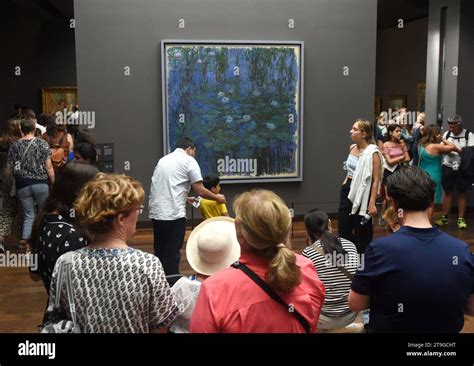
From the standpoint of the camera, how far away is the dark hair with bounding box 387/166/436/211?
7.29 feet

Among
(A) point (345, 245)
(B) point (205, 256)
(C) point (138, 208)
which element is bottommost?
(A) point (345, 245)

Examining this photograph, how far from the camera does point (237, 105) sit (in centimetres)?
840

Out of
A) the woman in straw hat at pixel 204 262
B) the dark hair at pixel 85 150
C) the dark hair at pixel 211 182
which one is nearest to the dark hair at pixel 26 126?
the dark hair at pixel 85 150

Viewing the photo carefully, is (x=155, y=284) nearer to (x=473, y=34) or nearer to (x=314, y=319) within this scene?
(x=314, y=319)

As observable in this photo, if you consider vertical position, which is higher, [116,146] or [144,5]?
[144,5]

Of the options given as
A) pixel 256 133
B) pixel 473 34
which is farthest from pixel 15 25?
pixel 473 34

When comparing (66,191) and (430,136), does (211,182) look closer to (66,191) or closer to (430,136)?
(66,191)

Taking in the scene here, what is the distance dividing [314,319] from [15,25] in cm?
1382

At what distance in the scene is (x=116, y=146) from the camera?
27.0 feet

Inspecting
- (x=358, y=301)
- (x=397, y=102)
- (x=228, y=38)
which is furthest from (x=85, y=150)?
(x=397, y=102)

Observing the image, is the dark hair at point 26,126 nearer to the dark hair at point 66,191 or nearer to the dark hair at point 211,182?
the dark hair at point 211,182

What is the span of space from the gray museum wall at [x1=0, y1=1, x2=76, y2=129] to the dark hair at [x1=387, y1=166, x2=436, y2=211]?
1289 centimetres

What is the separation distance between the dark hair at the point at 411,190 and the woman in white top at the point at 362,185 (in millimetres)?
3324

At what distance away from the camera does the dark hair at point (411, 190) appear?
222 centimetres
